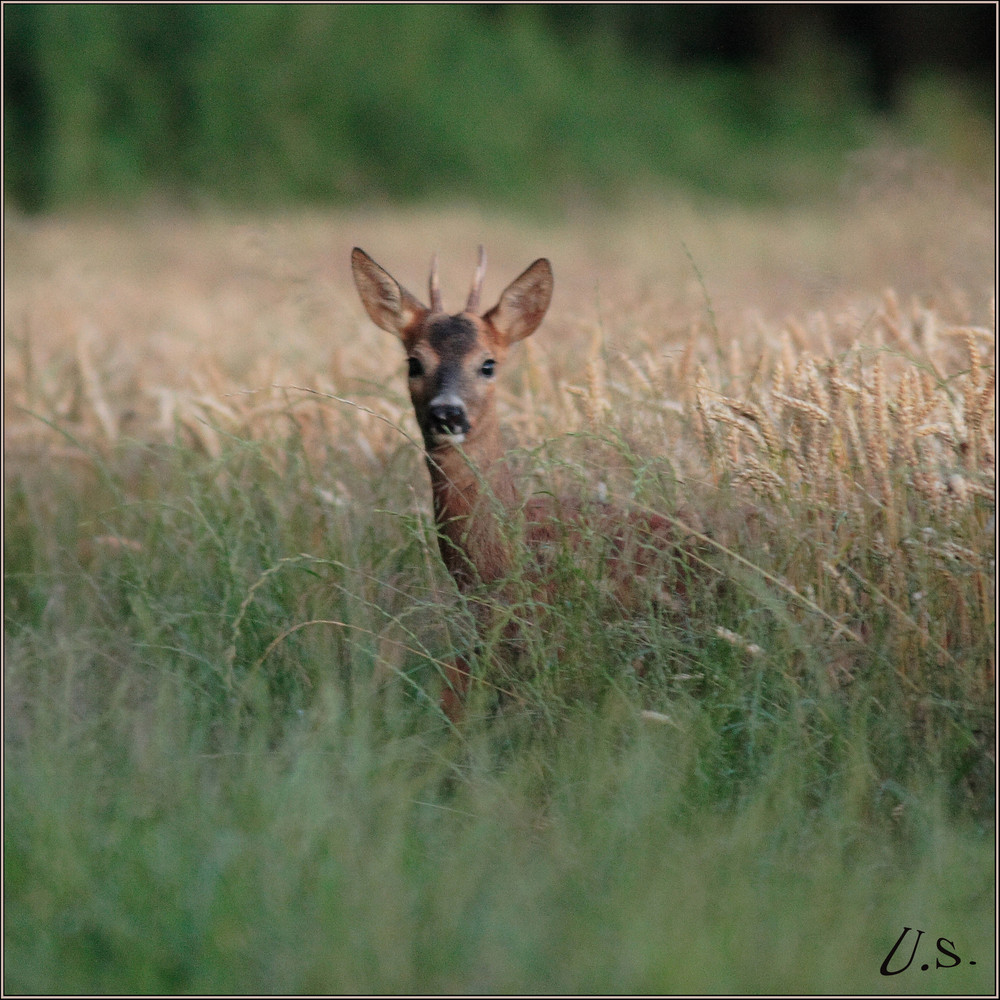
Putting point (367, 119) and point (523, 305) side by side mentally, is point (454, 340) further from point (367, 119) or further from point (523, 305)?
point (367, 119)

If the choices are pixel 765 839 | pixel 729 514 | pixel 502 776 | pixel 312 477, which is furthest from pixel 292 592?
pixel 765 839

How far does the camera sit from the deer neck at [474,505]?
129 inches

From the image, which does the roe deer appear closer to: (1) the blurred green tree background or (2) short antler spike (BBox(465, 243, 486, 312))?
(2) short antler spike (BBox(465, 243, 486, 312))

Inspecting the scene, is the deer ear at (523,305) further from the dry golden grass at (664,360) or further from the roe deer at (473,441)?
the dry golden grass at (664,360)

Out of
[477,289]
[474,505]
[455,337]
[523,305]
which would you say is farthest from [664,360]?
[474,505]

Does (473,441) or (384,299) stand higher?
(384,299)

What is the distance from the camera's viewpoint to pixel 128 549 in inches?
153

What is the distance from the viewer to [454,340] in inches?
141

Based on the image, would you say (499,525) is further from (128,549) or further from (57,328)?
(57,328)

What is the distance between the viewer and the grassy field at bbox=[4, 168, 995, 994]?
2.24m

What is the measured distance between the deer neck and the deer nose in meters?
0.06

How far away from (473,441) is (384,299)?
57 centimetres

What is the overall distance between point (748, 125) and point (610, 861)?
16.9m

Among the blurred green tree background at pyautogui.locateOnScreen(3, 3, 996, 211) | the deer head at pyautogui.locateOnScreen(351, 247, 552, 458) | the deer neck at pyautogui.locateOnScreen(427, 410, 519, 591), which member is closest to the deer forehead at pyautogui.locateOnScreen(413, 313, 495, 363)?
the deer head at pyautogui.locateOnScreen(351, 247, 552, 458)
